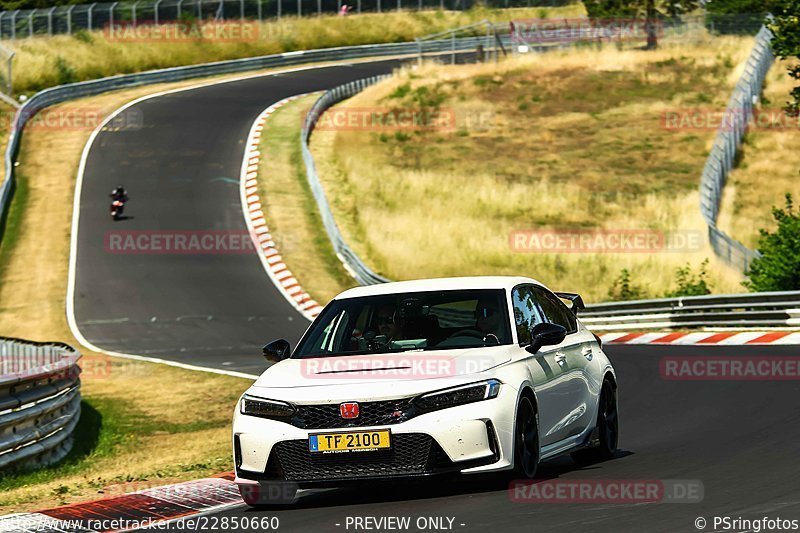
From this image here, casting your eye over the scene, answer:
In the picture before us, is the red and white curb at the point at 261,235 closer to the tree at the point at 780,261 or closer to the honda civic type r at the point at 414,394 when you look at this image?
the tree at the point at 780,261

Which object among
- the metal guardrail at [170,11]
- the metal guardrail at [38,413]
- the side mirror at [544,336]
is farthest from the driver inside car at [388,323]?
the metal guardrail at [170,11]

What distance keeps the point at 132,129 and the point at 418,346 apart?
143ft

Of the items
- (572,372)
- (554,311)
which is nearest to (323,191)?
(554,311)

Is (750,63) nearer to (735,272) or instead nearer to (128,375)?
(735,272)

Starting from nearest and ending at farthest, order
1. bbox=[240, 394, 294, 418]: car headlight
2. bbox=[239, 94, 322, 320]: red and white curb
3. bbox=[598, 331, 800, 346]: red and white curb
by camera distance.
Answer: bbox=[240, 394, 294, 418]: car headlight
bbox=[598, 331, 800, 346]: red and white curb
bbox=[239, 94, 322, 320]: red and white curb

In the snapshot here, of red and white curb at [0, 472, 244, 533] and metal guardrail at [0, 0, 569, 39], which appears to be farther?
metal guardrail at [0, 0, 569, 39]

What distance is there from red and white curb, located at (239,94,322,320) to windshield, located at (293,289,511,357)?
833 inches

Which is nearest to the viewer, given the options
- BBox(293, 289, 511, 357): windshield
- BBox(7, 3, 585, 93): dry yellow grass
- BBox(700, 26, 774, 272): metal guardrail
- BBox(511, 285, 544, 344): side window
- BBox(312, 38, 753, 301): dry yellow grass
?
BBox(293, 289, 511, 357): windshield

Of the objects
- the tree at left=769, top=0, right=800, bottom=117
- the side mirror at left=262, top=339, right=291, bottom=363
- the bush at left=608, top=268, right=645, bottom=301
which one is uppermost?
the side mirror at left=262, top=339, right=291, bottom=363

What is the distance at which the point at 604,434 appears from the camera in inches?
447

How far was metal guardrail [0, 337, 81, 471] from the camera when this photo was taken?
13391mm

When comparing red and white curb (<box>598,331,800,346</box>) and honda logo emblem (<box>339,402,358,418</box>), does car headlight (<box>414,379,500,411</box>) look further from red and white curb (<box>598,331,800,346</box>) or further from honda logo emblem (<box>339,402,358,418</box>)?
red and white curb (<box>598,331,800,346</box>)

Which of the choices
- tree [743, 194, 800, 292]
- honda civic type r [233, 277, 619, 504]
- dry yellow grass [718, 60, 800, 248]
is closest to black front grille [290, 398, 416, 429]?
honda civic type r [233, 277, 619, 504]

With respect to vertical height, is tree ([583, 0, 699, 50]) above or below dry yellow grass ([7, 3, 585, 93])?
above
